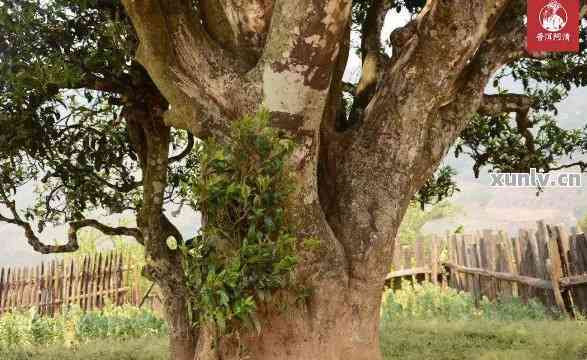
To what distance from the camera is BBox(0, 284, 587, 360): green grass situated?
877 cm

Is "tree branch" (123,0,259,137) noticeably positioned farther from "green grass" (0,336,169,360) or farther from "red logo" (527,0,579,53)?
"green grass" (0,336,169,360)

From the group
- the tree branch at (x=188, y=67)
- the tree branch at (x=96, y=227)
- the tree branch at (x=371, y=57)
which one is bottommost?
the tree branch at (x=96, y=227)

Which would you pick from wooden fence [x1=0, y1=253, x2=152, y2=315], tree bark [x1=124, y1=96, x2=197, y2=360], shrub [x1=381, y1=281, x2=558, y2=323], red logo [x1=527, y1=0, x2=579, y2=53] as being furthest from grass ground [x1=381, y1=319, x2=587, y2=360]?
wooden fence [x1=0, y1=253, x2=152, y2=315]

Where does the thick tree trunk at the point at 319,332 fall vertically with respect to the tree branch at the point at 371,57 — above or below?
below

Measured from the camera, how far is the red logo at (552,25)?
683 cm

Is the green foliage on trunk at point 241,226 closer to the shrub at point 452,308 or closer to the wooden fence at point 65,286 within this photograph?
the shrub at point 452,308

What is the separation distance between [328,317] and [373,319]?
0.52m

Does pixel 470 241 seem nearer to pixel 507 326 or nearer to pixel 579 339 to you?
pixel 507 326

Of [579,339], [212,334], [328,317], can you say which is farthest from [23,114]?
[579,339]

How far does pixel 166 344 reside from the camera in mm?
10797

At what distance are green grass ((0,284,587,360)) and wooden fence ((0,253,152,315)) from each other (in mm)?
2627

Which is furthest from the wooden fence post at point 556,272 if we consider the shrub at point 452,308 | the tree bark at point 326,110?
the tree bark at point 326,110

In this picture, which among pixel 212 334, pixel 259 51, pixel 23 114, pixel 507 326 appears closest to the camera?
pixel 212 334

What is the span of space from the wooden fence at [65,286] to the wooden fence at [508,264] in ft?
23.8
